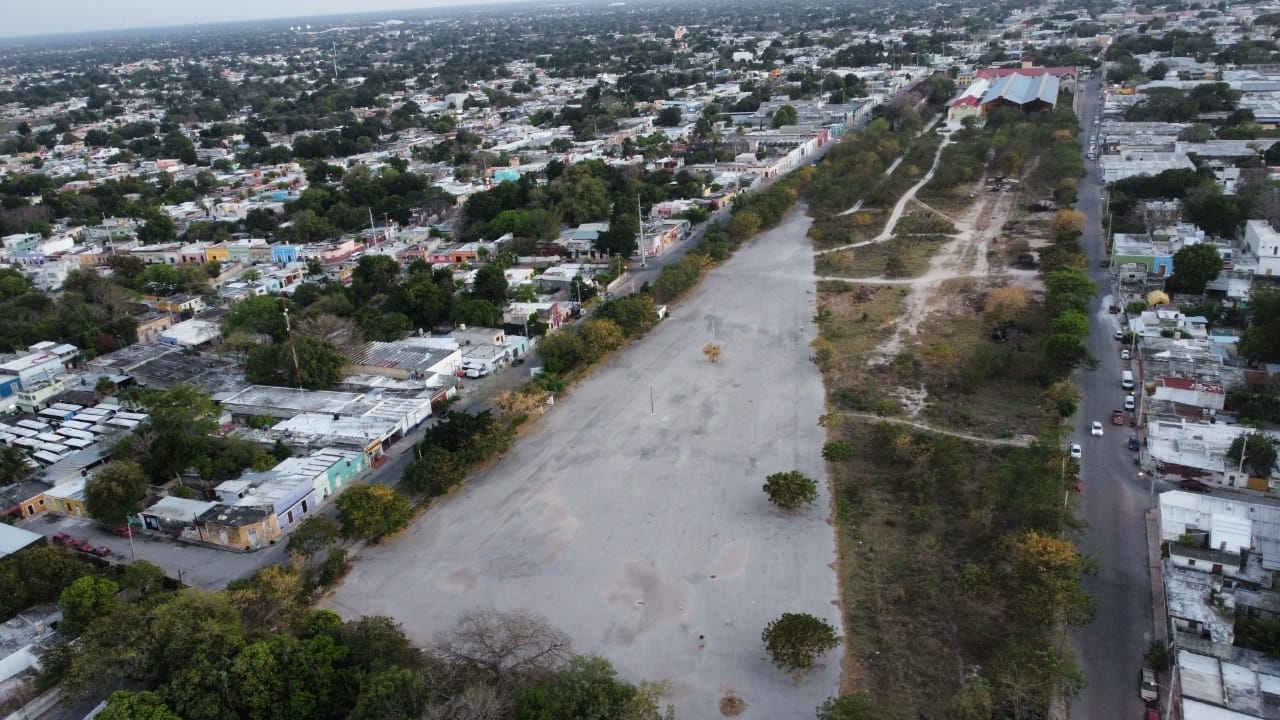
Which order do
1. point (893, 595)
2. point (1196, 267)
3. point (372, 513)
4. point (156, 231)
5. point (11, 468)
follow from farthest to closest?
point (156, 231) → point (1196, 267) → point (11, 468) → point (372, 513) → point (893, 595)

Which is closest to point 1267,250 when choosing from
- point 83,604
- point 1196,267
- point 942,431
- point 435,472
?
point 1196,267

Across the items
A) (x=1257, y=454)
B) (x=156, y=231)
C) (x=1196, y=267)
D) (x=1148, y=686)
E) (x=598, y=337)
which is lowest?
(x=1148, y=686)

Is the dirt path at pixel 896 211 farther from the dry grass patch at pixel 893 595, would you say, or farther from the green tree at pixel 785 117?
the dry grass patch at pixel 893 595

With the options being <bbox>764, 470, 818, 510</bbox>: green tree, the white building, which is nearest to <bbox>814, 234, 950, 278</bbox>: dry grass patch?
the white building

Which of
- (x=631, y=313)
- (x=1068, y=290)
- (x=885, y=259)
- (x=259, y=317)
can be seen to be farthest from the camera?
(x=885, y=259)

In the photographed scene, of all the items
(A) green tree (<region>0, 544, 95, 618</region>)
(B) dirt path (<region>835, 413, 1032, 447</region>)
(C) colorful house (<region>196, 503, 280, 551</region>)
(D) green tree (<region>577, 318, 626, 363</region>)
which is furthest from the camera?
(D) green tree (<region>577, 318, 626, 363</region>)

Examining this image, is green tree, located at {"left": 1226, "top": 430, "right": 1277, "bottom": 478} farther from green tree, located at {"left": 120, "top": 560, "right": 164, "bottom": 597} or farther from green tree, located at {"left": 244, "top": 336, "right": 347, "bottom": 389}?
green tree, located at {"left": 244, "top": 336, "right": 347, "bottom": 389}

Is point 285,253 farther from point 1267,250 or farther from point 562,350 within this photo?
point 1267,250

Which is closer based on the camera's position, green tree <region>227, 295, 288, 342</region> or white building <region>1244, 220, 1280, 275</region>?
green tree <region>227, 295, 288, 342</region>
